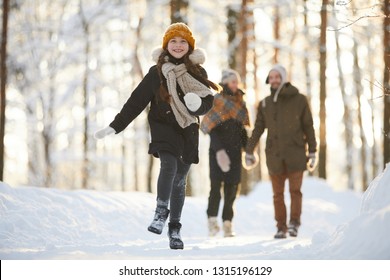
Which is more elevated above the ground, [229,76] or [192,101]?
[229,76]

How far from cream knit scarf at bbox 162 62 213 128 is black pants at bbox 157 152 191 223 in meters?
0.33

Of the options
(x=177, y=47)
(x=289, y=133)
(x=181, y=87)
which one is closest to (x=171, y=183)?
(x=181, y=87)

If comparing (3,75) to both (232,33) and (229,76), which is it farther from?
(229,76)

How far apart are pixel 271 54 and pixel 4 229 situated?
16447 mm

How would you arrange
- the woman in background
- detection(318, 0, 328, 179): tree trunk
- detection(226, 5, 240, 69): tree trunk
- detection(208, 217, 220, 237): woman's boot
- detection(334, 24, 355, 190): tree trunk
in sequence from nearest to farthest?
1. detection(208, 217, 220, 237): woman's boot
2. the woman in background
3. detection(318, 0, 328, 179): tree trunk
4. detection(226, 5, 240, 69): tree trunk
5. detection(334, 24, 355, 190): tree trunk

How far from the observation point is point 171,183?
5137 mm

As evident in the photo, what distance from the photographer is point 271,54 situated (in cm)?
2119

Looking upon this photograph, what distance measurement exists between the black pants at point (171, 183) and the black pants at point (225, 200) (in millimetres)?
2643

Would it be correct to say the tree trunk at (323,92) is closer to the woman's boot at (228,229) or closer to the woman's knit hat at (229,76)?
the woman's knit hat at (229,76)

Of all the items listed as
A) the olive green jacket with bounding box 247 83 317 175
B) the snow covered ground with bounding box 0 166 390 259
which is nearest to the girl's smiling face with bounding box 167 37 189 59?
the snow covered ground with bounding box 0 166 390 259

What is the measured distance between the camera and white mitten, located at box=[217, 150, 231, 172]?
7727 millimetres

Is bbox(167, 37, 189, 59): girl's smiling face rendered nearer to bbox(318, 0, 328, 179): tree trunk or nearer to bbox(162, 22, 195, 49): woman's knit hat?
bbox(162, 22, 195, 49): woman's knit hat

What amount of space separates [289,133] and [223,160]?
922 mm
